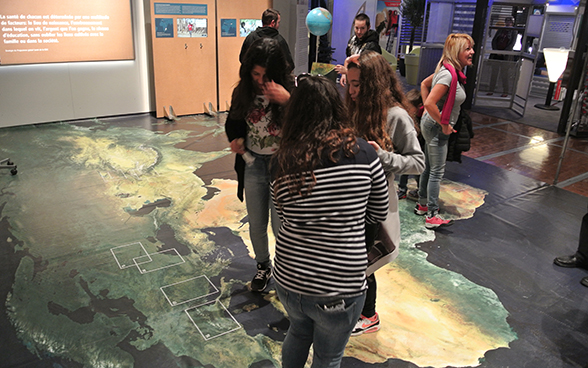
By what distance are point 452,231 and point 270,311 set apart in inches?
76.7

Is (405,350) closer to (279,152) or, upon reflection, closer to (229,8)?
(279,152)

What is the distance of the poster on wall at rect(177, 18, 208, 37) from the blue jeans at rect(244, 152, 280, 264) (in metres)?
5.19

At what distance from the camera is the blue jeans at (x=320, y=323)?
1584 millimetres

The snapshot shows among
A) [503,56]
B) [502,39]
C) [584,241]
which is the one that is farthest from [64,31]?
[503,56]

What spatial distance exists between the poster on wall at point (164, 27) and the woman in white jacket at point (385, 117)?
548 centimetres

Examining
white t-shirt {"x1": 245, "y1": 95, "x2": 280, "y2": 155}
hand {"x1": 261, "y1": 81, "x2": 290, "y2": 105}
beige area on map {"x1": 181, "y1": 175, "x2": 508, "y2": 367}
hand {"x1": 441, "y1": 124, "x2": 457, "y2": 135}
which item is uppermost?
hand {"x1": 261, "y1": 81, "x2": 290, "y2": 105}

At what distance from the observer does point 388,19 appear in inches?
501

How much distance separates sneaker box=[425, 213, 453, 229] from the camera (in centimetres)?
405

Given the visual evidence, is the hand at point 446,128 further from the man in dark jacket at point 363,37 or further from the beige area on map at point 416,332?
the man in dark jacket at point 363,37

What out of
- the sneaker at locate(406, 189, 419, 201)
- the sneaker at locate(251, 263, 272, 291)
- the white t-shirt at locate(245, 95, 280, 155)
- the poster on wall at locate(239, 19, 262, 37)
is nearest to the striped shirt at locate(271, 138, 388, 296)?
the white t-shirt at locate(245, 95, 280, 155)

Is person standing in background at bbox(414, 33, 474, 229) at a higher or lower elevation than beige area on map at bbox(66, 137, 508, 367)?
higher

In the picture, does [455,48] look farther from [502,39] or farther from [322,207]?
[502,39]

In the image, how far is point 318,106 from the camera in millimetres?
1575

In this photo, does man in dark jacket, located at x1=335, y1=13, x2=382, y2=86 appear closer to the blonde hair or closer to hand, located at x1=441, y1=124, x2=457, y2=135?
the blonde hair
